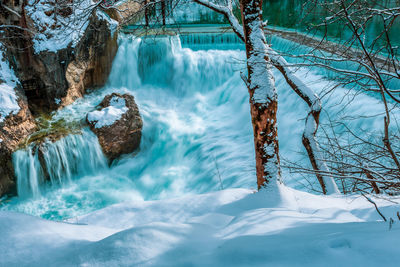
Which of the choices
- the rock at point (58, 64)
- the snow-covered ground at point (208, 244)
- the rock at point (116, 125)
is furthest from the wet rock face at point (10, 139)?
the snow-covered ground at point (208, 244)

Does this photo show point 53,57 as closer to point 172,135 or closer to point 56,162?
point 56,162

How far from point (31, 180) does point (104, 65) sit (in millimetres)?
5690

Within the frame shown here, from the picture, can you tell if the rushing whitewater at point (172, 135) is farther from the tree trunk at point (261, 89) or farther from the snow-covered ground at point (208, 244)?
the snow-covered ground at point (208, 244)

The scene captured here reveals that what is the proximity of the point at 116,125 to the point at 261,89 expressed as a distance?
5.82 meters

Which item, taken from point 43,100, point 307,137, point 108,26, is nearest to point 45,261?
point 307,137

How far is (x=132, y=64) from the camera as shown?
12.0m

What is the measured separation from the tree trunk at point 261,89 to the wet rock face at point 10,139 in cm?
648

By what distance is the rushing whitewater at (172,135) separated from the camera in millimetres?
7207

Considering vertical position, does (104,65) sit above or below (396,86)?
above

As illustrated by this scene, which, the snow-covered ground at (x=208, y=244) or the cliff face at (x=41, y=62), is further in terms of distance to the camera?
the cliff face at (x=41, y=62)

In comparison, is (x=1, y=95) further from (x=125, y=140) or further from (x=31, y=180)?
(x=125, y=140)

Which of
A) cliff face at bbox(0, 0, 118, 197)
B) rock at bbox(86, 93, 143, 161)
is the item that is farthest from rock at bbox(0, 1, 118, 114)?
rock at bbox(86, 93, 143, 161)

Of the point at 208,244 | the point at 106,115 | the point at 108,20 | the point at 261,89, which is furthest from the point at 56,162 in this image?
the point at 208,244

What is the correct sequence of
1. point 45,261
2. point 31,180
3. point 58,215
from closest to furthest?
point 45,261
point 58,215
point 31,180
